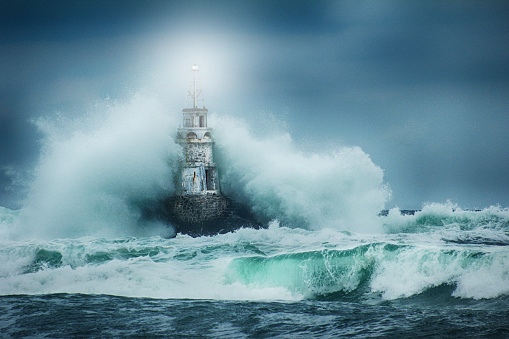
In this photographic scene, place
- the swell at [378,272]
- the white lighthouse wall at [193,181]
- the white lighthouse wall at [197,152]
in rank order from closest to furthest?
the swell at [378,272] → the white lighthouse wall at [193,181] → the white lighthouse wall at [197,152]

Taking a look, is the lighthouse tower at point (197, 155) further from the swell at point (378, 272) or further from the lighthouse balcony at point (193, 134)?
the swell at point (378, 272)

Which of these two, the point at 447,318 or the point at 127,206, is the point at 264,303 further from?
the point at 127,206

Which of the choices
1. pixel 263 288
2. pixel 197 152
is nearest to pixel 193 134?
pixel 197 152

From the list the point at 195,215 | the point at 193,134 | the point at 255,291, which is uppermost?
the point at 193,134

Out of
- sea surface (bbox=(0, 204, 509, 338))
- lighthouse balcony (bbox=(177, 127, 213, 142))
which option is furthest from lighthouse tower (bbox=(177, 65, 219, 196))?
sea surface (bbox=(0, 204, 509, 338))

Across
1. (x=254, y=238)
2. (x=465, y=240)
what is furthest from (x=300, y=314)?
(x=465, y=240)

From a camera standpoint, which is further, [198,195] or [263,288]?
[198,195]

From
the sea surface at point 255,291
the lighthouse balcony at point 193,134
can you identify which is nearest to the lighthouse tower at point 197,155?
the lighthouse balcony at point 193,134

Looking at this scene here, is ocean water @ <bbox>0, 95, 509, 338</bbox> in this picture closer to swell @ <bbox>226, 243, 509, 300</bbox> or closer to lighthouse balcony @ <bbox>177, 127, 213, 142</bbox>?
swell @ <bbox>226, 243, 509, 300</bbox>

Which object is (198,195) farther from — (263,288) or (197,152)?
(263,288)

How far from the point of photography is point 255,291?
1220cm

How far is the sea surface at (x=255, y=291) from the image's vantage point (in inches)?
364

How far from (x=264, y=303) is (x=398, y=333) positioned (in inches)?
126

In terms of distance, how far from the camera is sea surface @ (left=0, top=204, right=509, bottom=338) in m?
9.26
